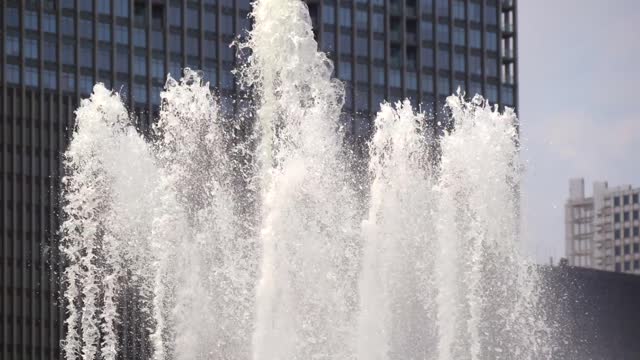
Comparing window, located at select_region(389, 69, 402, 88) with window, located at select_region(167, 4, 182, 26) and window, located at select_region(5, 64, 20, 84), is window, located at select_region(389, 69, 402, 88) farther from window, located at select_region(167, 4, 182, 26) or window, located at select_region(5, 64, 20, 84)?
window, located at select_region(5, 64, 20, 84)

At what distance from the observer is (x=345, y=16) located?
16888 centimetres

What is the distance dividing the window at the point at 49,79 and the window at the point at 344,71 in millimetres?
24707

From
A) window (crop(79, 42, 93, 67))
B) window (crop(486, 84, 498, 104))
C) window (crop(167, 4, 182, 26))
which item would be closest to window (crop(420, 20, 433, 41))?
window (crop(486, 84, 498, 104))

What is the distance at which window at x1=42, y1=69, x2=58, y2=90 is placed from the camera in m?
154

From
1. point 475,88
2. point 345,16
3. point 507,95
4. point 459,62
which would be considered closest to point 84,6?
point 345,16

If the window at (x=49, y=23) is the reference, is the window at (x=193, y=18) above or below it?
above

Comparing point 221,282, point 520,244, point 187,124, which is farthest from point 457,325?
point 187,124

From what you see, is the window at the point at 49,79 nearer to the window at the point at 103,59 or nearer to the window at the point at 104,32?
the window at the point at 103,59

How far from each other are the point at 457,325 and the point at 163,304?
15021 millimetres

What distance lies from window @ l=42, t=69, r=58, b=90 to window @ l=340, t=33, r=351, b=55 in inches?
1003

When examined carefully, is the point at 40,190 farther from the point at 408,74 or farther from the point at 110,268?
the point at 408,74

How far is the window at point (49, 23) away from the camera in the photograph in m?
154

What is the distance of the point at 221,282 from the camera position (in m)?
104

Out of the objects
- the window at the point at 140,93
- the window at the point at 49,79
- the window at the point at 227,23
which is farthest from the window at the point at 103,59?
the window at the point at 227,23
